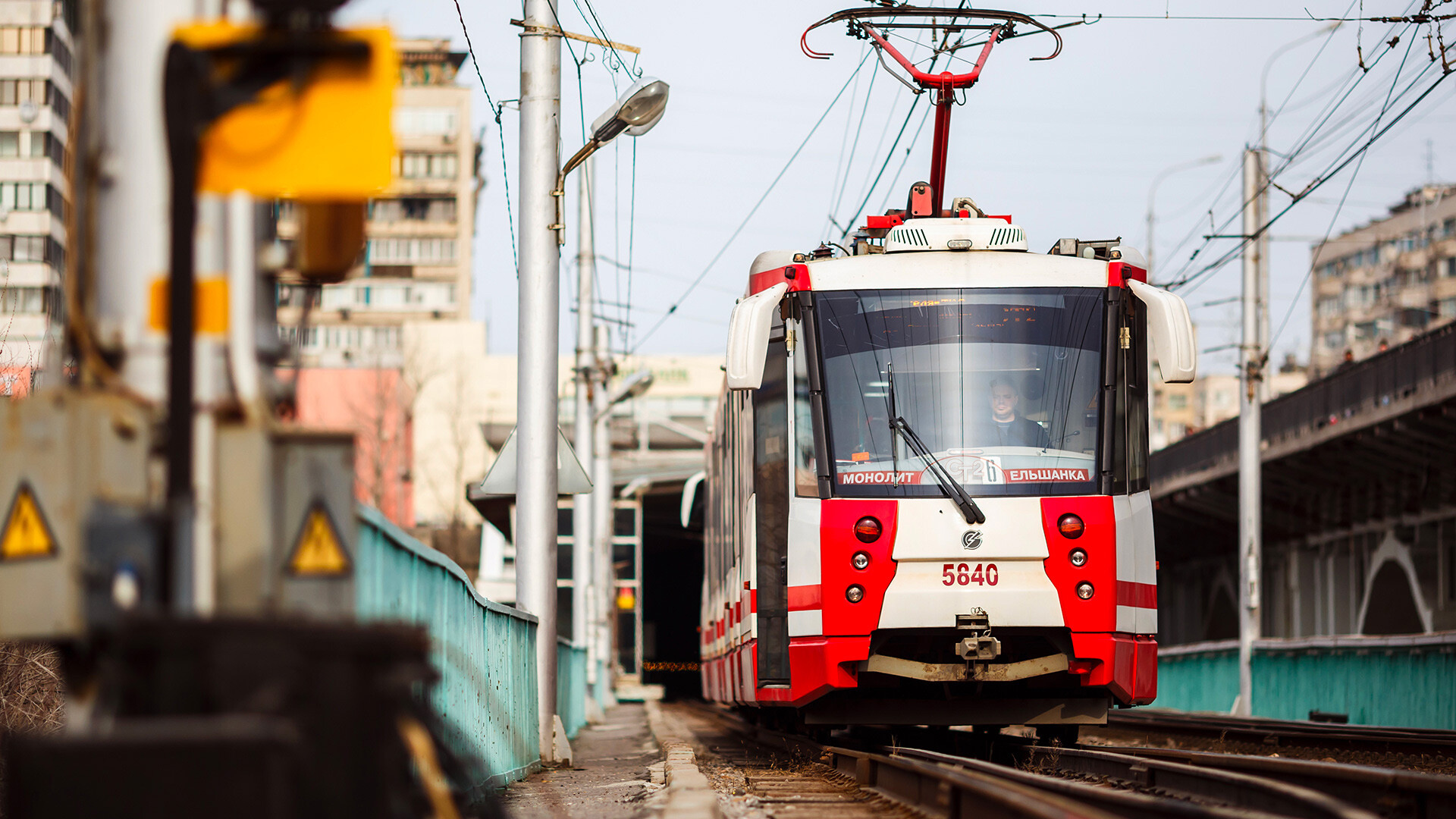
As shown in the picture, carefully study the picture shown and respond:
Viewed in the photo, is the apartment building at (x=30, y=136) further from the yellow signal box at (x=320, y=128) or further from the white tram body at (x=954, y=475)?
the yellow signal box at (x=320, y=128)

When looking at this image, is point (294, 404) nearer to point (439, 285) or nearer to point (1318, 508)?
point (1318, 508)

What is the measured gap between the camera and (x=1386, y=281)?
10900cm

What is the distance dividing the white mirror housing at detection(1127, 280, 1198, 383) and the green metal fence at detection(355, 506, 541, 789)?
4430 millimetres

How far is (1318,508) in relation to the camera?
36812 millimetres

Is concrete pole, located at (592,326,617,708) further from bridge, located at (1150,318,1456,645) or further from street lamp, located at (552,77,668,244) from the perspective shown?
street lamp, located at (552,77,668,244)

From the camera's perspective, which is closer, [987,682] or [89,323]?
[89,323]

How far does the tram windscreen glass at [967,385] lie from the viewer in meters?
10.7

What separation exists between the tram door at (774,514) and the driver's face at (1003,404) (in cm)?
138

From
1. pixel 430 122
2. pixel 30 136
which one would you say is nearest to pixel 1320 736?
pixel 30 136

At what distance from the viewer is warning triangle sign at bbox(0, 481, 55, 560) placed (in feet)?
13.3

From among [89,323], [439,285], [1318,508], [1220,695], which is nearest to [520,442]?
[89,323]

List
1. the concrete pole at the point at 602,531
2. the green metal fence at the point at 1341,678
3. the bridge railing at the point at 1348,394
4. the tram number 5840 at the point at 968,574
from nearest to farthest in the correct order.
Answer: the tram number 5840 at the point at 968,574, the green metal fence at the point at 1341,678, the bridge railing at the point at 1348,394, the concrete pole at the point at 602,531

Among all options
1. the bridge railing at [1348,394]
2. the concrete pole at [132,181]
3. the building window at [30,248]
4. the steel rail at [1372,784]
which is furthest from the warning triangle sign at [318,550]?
the building window at [30,248]

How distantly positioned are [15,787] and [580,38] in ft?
41.7
